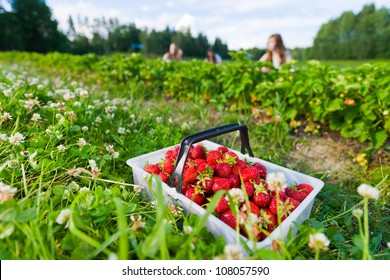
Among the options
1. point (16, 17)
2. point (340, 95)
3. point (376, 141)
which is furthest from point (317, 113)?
point (16, 17)

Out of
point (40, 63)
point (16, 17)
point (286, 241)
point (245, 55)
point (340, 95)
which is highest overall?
point (16, 17)

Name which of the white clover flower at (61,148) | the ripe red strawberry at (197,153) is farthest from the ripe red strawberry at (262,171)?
the white clover flower at (61,148)

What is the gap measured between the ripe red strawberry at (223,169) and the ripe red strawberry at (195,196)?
0.17 metres

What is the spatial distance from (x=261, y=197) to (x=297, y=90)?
2.10 metres

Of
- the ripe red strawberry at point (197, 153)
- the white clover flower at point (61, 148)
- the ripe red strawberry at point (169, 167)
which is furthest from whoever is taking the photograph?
the white clover flower at point (61, 148)

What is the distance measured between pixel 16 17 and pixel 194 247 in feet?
148

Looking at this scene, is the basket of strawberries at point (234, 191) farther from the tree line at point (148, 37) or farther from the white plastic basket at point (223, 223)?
the tree line at point (148, 37)

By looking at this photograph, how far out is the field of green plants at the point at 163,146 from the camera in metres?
0.92

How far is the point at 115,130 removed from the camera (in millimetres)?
2469

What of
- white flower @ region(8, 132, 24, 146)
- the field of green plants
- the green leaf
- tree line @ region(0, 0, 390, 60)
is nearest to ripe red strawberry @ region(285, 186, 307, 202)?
the field of green plants

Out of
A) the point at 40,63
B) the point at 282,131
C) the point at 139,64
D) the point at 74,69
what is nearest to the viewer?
the point at 282,131

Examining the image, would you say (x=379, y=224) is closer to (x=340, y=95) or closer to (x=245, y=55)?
(x=340, y=95)

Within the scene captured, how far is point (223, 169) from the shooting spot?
1297mm

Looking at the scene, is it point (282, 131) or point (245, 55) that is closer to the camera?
point (282, 131)
